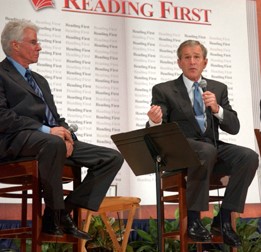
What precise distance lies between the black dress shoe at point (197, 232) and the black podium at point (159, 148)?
53 centimetres

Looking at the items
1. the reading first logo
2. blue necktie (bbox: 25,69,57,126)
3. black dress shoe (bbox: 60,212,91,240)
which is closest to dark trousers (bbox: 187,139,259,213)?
black dress shoe (bbox: 60,212,91,240)

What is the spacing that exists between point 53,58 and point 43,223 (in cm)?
261

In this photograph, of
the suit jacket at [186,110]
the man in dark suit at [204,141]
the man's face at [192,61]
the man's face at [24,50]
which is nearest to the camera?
the man in dark suit at [204,141]

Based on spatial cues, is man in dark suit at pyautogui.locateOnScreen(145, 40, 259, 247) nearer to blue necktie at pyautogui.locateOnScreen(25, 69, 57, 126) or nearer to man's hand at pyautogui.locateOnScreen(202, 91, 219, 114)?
man's hand at pyautogui.locateOnScreen(202, 91, 219, 114)

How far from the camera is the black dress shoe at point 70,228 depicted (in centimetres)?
384

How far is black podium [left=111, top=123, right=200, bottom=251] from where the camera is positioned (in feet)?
11.9

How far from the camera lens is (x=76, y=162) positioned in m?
4.07

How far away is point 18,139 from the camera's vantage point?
3834 millimetres

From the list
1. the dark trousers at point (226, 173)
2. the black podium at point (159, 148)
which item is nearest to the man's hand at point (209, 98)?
the dark trousers at point (226, 173)

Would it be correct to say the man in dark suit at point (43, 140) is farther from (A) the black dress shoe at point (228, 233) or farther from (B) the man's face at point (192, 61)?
(B) the man's face at point (192, 61)

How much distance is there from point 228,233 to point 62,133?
4.35 ft

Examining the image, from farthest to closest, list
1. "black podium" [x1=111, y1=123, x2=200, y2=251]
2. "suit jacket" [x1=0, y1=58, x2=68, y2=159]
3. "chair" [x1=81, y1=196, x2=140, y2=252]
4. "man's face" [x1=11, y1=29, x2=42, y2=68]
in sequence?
1. "chair" [x1=81, y1=196, x2=140, y2=252]
2. "man's face" [x1=11, y1=29, x2=42, y2=68]
3. "suit jacket" [x1=0, y1=58, x2=68, y2=159]
4. "black podium" [x1=111, y1=123, x2=200, y2=251]

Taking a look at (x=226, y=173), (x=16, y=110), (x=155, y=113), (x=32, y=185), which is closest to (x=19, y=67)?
(x=16, y=110)

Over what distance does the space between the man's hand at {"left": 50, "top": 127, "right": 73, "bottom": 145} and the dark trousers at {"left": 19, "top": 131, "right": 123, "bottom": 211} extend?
0.11 metres
